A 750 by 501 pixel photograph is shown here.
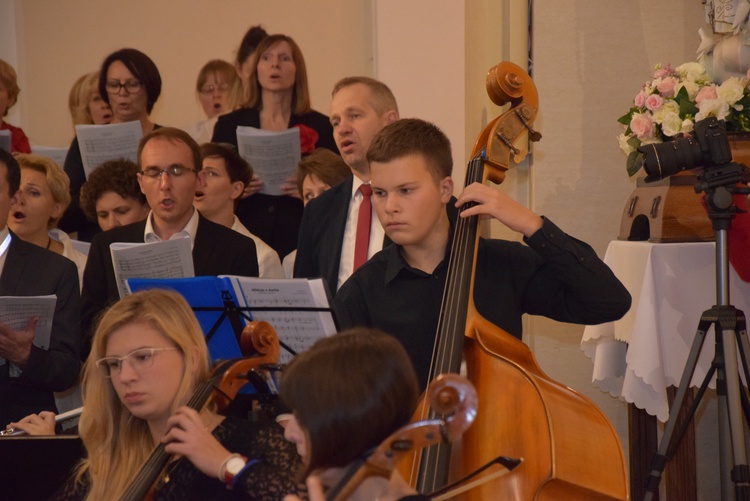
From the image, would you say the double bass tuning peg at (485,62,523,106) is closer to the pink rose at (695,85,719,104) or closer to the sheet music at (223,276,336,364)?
the sheet music at (223,276,336,364)

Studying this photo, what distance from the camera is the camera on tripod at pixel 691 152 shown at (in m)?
2.83

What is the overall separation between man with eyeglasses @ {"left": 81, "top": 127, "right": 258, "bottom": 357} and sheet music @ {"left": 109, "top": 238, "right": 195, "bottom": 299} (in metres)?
0.36

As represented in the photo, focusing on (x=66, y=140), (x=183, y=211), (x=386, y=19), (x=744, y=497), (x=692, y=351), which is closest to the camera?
(x=744, y=497)

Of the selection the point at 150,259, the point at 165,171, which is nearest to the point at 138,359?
the point at 150,259

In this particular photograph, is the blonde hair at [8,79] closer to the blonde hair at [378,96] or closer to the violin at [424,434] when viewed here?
the blonde hair at [378,96]

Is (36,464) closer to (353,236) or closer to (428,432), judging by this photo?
(428,432)

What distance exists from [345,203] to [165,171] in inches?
26.7

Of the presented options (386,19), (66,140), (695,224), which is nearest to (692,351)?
(695,224)

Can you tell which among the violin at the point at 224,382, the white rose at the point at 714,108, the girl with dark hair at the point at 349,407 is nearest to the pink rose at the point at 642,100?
the white rose at the point at 714,108

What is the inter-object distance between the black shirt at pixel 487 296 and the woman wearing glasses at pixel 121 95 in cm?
228

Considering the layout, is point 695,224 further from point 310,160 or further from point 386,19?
point 386,19

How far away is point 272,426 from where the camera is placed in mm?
2135

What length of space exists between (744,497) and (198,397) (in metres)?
1.56

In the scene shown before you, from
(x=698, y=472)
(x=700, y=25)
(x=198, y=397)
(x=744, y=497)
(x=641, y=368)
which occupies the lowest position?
(x=698, y=472)
